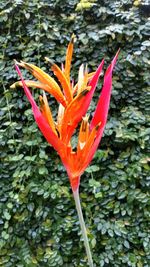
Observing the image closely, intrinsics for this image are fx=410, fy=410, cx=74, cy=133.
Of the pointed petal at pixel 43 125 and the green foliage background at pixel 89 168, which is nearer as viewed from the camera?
the pointed petal at pixel 43 125

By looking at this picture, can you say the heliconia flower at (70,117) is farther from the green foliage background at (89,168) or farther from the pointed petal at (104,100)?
the green foliage background at (89,168)

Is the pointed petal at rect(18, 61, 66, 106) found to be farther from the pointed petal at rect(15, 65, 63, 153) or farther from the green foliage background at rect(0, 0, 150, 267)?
the green foliage background at rect(0, 0, 150, 267)

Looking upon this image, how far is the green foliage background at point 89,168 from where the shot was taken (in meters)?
1.59

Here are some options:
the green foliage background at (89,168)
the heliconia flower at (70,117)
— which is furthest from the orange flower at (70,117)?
the green foliage background at (89,168)

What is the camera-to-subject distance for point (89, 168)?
160 centimetres

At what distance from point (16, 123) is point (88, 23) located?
584mm

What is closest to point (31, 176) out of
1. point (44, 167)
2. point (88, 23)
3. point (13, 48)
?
point (44, 167)

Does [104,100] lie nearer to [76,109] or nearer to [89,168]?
[76,109]

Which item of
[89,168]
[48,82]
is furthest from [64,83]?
[89,168]

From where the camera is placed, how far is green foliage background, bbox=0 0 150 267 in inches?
62.4

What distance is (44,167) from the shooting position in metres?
1.65

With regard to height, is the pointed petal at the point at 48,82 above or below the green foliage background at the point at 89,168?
above

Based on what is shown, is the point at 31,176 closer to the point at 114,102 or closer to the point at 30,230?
the point at 30,230

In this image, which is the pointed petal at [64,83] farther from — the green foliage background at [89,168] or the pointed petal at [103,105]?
the green foliage background at [89,168]
